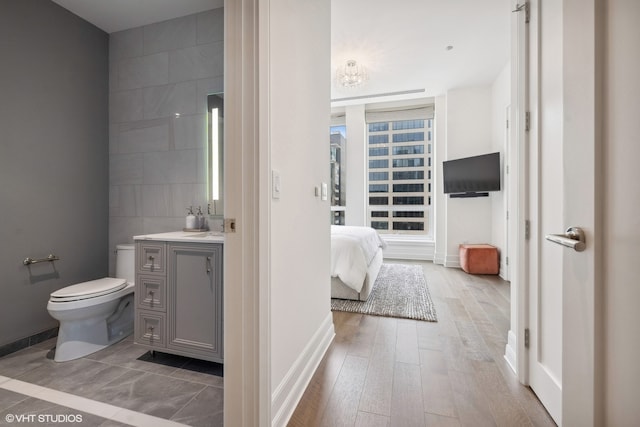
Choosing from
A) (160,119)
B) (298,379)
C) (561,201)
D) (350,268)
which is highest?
(160,119)

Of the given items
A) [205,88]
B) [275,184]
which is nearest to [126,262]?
[205,88]

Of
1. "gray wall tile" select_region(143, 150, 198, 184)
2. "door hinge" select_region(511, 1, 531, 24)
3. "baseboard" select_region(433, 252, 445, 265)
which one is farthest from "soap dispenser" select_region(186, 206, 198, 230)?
"baseboard" select_region(433, 252, 445, 265)

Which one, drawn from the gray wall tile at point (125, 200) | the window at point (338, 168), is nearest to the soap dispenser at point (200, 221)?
the gray wall tile at point (125, 200)

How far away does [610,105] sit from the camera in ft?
1.79

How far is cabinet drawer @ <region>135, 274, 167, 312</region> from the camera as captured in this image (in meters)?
1.82

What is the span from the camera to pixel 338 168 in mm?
5637

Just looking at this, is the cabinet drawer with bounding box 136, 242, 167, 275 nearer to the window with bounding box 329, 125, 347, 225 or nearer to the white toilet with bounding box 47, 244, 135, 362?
the white toilet with bounding box 47, 244, 135, 362

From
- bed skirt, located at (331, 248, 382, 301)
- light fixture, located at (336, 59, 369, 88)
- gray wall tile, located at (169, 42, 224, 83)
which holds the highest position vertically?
light fixture, located at (336, 59, 369, 88)

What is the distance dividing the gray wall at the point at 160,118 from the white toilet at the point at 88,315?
2.13ft

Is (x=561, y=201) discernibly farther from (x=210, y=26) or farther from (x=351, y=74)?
(x=351, y=74)

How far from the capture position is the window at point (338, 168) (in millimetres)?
5576

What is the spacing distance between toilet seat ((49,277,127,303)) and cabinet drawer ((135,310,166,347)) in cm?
37

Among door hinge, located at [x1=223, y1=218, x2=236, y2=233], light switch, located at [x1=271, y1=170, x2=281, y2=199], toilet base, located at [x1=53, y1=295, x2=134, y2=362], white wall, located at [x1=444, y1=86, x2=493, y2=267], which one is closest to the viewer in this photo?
door hinge, located at [x1=223, y1=218, x2=236, y2=233]

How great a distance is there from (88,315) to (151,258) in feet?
2.20
